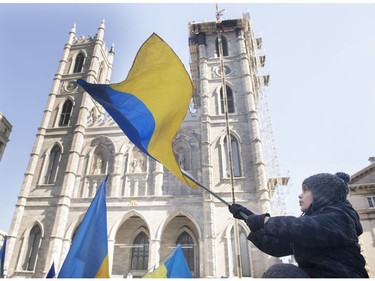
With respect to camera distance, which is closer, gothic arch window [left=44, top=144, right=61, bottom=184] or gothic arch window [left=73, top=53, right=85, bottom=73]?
gothic arch window [left=44, top=144, right=61, bottom=184]

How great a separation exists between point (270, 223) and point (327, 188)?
0.53 meters

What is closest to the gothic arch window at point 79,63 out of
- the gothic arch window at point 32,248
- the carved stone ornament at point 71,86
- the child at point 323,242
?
the carved stone ornament at point 71,86

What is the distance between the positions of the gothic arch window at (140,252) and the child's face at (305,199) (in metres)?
16.2

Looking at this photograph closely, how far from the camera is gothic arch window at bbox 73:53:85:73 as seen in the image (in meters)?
24.3

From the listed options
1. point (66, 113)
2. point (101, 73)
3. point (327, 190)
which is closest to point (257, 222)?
point (327, 190)

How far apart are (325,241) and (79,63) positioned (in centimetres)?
2710

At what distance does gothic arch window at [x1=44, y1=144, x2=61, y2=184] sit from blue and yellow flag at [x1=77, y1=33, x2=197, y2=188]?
1741cm

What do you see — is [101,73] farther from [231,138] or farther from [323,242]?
[323,242]

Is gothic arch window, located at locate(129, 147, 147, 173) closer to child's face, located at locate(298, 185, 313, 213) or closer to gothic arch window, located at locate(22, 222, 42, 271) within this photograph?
gothic arch window, located at locate(22, 222, 42, 271)

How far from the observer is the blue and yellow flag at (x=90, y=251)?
3.73m

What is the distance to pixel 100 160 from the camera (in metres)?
18.8

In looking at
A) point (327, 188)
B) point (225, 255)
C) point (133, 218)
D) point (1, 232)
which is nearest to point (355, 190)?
point (225, 255)

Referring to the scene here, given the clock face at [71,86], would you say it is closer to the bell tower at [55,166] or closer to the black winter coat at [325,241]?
the bell tower at [55,166]


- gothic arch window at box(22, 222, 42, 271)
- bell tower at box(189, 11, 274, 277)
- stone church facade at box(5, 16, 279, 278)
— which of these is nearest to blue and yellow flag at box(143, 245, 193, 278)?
bell tower at box(189, 11, 274, 277)
